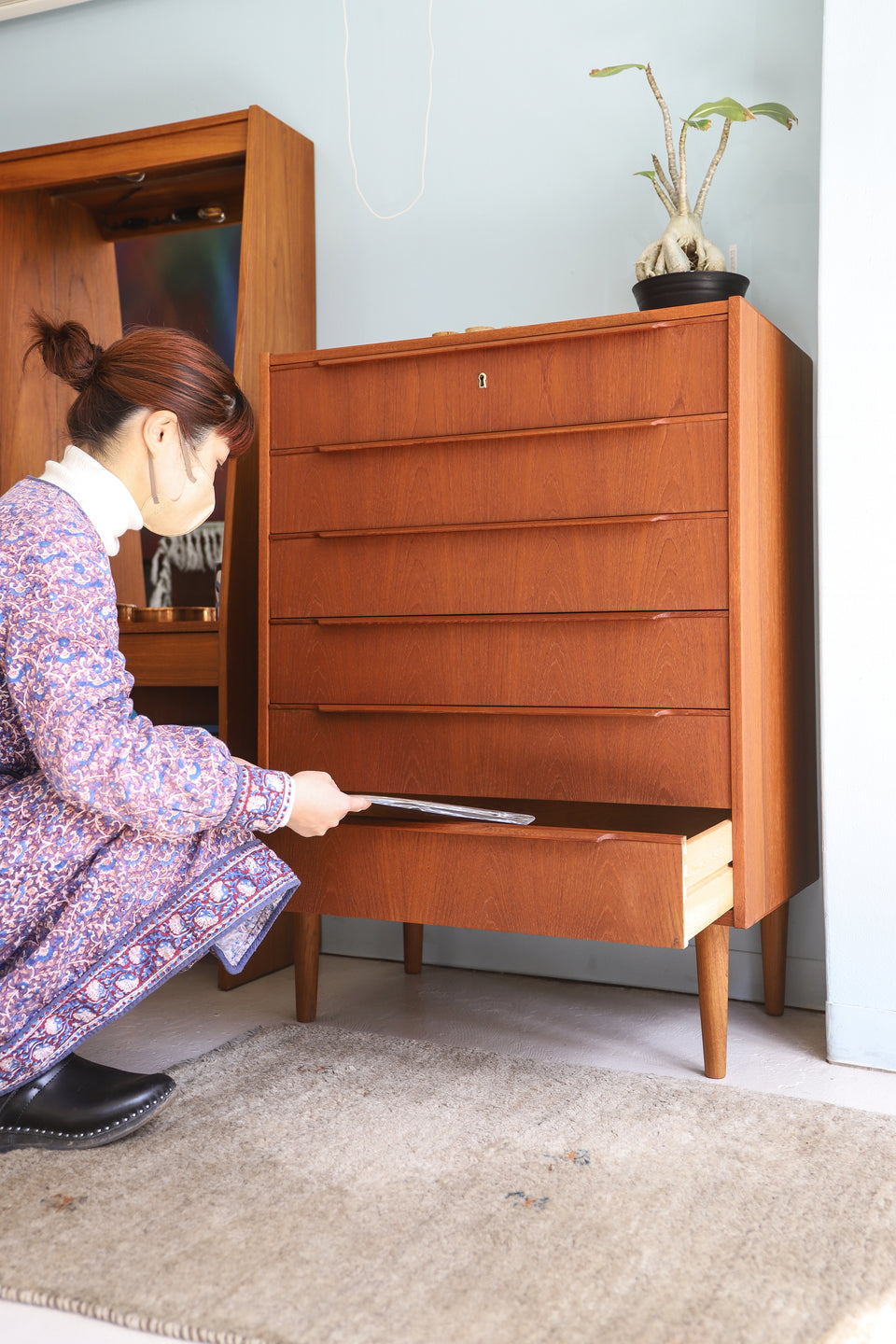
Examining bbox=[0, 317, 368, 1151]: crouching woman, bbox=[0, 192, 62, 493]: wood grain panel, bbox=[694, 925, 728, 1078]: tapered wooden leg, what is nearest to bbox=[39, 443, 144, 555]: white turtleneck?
bbox=[0, 317, 368, 1151]: crouching woman

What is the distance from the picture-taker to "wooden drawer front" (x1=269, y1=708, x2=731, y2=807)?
1.71 m

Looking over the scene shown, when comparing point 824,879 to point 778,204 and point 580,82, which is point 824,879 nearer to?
point 778,204

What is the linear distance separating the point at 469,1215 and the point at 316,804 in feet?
A: 1.72

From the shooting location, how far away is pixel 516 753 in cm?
183

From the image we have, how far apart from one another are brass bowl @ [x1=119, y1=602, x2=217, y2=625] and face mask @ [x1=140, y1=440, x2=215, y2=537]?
827 millimetres

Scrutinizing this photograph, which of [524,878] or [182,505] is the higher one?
[182,505]

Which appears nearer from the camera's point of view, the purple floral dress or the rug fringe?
the rug fringe

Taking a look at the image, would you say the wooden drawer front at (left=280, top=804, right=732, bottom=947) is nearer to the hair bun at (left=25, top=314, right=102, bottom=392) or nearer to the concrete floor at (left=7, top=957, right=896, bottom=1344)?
the concrete floor at (left=7, top=957, right=896, bottom=1344)

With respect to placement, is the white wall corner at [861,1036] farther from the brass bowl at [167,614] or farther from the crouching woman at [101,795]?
the brass bowl at [167,614]

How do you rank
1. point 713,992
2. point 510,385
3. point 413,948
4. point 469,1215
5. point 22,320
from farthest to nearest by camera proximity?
point 22,320
point 413,948
point 510,385
point 713,992
point 469,1215

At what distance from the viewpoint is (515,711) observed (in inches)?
71.2

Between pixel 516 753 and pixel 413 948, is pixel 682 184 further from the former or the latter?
pixel 413 948

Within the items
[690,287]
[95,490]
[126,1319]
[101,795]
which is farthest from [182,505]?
[126,1319]

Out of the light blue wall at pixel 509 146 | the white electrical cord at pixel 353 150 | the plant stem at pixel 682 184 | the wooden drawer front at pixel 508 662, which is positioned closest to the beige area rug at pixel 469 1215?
the wooden drawer front at pixel 508 662
